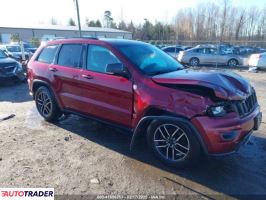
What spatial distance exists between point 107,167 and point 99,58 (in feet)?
6.21

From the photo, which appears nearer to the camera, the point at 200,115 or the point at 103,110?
the point at 200,115

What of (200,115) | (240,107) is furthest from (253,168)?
(200,115)

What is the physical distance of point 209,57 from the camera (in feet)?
64.8

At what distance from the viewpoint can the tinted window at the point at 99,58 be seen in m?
4.81

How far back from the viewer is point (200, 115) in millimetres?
3715

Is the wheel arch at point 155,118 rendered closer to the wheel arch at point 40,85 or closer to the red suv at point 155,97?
the red suv at point 155,97

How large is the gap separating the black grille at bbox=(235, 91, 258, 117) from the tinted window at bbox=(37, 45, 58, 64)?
12.5ft

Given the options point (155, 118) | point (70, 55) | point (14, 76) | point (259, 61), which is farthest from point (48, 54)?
point (259, 61)

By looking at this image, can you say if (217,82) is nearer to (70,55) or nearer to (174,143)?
(174,143)

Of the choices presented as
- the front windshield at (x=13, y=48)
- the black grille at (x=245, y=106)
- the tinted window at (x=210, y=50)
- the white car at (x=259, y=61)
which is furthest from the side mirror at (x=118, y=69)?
the front windshield at (x=13, y=48)

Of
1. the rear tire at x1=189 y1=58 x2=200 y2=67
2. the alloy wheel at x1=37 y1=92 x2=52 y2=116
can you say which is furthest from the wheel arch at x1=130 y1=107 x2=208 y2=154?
the rear tire at x1=189 y1=58 x2=200 y2=67

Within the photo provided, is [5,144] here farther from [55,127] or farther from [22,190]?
[22,190]

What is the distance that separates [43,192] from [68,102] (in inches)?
89.6

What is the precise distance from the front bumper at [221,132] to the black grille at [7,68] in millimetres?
9802
